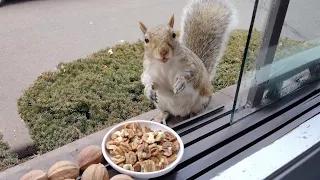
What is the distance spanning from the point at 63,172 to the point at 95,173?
52 mm

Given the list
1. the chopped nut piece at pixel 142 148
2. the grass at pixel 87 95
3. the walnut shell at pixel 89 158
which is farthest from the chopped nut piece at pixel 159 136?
the grass at pixel 87 95

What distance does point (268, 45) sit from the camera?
2.26 feet

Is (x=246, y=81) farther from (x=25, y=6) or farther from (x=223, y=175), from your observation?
(x=25, y=6)

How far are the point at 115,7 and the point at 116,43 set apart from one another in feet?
1.78

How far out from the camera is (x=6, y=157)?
1.04 m

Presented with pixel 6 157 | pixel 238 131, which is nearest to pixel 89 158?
pixel 238 131

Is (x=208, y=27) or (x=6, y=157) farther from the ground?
(x=208, y=27)

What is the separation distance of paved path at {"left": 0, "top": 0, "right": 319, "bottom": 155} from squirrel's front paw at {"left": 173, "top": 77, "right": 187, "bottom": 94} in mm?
351

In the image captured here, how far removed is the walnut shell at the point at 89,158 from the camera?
23.5 inches

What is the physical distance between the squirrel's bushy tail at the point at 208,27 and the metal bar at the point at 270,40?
442mm

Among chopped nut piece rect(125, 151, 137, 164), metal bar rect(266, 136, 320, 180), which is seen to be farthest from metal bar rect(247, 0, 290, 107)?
chopped nut piece rect(125, 151, 137, 164)

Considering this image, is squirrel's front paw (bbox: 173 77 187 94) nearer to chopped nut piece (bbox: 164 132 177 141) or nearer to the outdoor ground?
chopped nut piece (bbox: 164 132 177 141)

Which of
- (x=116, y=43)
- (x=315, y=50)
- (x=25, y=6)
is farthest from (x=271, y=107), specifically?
(x=25, y=6)

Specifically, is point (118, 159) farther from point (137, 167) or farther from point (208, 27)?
point (208, 27)
